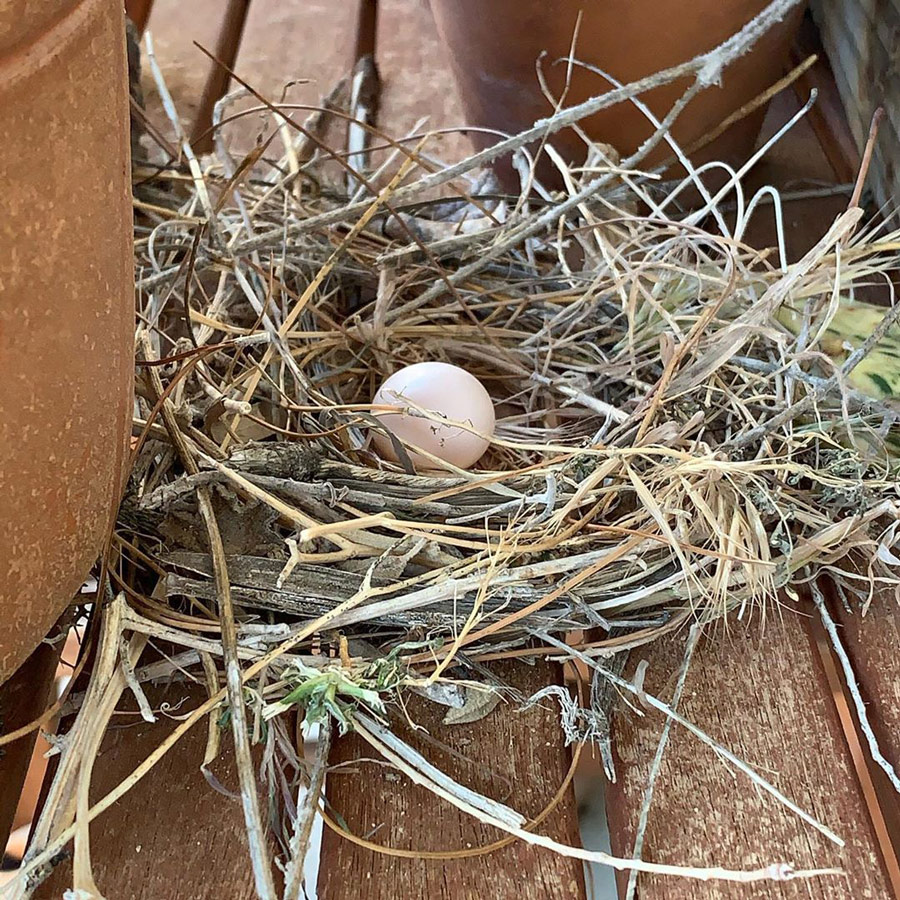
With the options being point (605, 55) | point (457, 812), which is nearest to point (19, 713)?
point (457, 812)

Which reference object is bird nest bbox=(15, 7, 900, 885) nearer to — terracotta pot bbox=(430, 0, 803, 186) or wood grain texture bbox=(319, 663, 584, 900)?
wood grain texture bbox=(319, 663, 584, 900)

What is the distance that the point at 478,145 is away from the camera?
857 mm

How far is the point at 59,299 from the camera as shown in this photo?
0.32 metres

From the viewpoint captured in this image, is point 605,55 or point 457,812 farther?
point 605,55

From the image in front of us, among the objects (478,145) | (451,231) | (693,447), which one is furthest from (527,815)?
(478,145)

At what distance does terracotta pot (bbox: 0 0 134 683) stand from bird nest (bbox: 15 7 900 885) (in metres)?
0.06

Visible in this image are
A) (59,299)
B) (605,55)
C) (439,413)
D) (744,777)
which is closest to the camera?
(59,299)

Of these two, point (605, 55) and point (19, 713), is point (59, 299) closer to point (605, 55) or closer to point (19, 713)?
point (19, 713)

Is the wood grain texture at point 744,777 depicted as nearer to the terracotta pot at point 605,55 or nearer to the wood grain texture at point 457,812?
the wood grain texture at point 457,812

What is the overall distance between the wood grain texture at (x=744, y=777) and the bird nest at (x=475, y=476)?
1.0 inches

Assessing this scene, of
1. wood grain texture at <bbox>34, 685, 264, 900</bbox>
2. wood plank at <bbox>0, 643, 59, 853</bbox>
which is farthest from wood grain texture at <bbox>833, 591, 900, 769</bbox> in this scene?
wood plank at <bbox>0, 643, 59, 853</bbox>

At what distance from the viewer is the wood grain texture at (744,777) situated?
392 millimetres

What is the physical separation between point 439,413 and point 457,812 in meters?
0.21

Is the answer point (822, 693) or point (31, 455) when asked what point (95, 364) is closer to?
point (31, 455)
